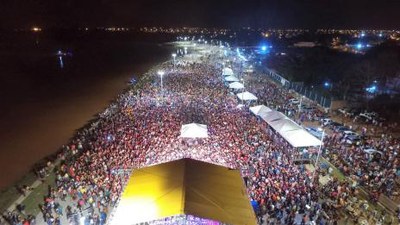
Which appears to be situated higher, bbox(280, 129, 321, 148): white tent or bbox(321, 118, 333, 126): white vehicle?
bbox(280, 129, 321, 148): white tent

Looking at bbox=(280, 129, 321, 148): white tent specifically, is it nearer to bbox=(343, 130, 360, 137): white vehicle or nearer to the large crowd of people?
the large crowd of people

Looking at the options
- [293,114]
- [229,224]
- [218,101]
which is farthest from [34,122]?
[229,224]

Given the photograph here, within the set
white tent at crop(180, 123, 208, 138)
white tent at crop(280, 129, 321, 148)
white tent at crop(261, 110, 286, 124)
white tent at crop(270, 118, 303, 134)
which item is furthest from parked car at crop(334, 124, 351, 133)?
white tent at crop(180, 123, 208, 138)

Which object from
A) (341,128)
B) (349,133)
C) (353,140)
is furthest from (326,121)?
(353,140)

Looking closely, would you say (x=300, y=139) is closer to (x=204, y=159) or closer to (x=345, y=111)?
(x=204, y=159)

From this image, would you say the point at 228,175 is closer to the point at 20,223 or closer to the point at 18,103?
the point at 20,223

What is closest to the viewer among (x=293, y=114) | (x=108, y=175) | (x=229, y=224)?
(x=229, y=224)

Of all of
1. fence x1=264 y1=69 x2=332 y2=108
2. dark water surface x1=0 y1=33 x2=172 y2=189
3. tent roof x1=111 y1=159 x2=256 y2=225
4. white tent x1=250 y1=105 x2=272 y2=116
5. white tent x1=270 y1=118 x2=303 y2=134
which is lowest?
dark water surface x1=0 y1=33 x2=172 y2=189
